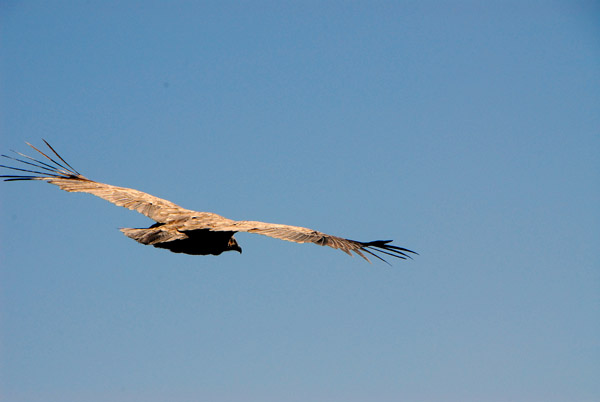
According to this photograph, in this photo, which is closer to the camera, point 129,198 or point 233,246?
point 233,246

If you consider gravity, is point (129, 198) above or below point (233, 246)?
above

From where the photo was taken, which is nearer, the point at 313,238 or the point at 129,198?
the point at 313,238

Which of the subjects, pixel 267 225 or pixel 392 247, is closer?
pixel 392 247

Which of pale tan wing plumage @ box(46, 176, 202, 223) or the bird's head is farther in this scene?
pale tan wing plumage @ box(46, 176, 202, 223)

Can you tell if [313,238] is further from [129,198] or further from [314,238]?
[129,198]

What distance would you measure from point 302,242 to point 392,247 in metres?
1.89

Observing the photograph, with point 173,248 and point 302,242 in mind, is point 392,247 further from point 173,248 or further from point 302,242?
point 173,248

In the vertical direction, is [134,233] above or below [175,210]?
below

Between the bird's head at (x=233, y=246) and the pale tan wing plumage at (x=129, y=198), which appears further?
the pale tan wing plumage at (x=129, y=198)

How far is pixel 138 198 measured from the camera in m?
19.9

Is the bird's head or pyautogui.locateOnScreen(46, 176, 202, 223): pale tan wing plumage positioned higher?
pyautogui.locateOnScreen(46, 176, 202, 223): pale tan wing plumage

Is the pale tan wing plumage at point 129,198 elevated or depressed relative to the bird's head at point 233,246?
elevated

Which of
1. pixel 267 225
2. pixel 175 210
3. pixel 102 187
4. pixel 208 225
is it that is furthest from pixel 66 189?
pixel 267 225

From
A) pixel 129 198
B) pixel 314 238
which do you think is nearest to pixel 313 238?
pixel 314 238
